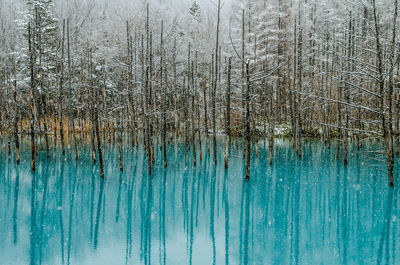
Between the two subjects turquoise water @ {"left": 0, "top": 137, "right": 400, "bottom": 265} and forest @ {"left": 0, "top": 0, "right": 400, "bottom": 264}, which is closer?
turquoise water @ {"left": 0, "top": 137, "right": 400, "bottom": 265}

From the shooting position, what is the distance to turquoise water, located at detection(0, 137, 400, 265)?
8.90 meters

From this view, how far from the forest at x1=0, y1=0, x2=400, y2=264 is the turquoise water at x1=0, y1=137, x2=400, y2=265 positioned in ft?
1.12

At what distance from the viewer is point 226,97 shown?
18531 millimetres

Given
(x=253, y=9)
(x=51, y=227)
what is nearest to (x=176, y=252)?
(x=51, y=227)

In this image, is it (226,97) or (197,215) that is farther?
(226,97)

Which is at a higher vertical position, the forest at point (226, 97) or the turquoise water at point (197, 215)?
the forest at point (226, 97)

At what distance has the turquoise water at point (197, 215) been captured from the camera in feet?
29.2

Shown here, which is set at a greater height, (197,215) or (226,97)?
(226,97)

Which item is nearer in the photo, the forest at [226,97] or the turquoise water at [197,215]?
the turquoise water at [197,215]

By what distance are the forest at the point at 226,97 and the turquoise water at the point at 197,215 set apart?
34cm

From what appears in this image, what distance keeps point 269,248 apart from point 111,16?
5584 centimetres

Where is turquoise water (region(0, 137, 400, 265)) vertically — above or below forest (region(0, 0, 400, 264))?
below

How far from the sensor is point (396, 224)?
35.7 feet

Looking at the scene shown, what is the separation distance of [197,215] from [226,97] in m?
8.28
